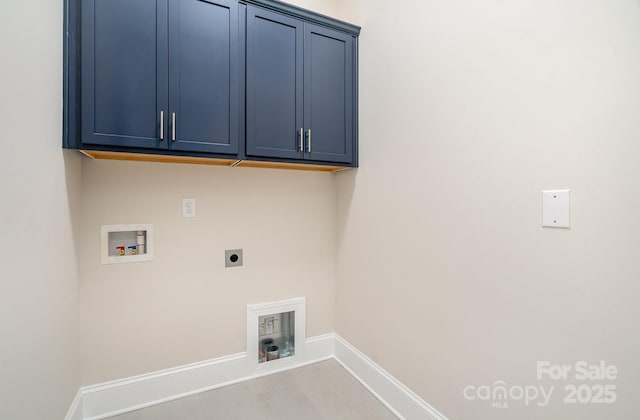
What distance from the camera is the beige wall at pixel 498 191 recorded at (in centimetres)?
91

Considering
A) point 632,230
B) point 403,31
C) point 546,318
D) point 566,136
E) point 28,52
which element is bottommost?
point 546,318

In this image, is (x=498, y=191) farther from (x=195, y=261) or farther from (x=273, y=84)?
(x=195, y=261)

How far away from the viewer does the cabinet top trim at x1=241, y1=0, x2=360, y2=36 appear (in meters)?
1.75

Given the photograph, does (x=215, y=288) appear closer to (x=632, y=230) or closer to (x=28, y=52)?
(x=28, y=52)

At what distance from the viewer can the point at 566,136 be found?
1021 millimetres

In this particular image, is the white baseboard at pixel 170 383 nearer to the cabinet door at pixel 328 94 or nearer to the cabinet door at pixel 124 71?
the cabinet door at pixel 124 71

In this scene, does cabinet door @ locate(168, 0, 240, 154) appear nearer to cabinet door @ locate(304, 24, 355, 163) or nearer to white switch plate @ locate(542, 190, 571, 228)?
cabinet door @ locate(304, 24, 355, 163)

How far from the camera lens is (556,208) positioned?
41.1 inches

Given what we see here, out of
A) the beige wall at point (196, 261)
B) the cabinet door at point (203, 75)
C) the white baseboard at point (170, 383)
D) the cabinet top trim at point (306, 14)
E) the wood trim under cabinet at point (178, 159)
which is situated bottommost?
the white baseboard at point (170, 383)

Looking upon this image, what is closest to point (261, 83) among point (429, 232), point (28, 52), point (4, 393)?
point (28, 52)

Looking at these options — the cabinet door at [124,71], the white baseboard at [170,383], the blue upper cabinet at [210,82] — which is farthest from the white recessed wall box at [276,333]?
the cabinet door at [124,71]

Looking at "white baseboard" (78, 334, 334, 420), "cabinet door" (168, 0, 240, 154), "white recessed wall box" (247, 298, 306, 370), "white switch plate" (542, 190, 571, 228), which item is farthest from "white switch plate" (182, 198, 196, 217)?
"white switch plate" (542, 190, 571, 228)

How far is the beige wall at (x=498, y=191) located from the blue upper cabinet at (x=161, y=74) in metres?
0.94

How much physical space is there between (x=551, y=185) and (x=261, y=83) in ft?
5.03
